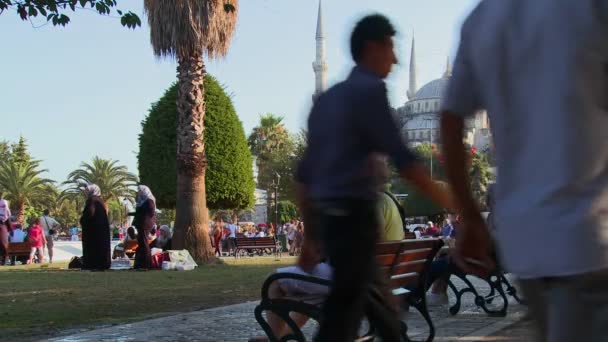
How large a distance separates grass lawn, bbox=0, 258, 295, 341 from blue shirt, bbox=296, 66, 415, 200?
198 inches

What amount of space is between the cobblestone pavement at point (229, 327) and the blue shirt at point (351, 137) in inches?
155

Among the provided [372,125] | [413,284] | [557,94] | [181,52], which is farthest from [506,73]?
[181,52]

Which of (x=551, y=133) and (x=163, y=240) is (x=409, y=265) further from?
(x=163, y=240)

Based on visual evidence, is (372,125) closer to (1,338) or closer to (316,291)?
(316,291)

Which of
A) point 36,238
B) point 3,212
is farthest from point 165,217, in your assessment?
point 3,212

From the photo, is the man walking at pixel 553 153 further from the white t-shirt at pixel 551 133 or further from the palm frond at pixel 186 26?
the palm frond at pixel 186 26

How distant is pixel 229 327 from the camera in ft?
28.1

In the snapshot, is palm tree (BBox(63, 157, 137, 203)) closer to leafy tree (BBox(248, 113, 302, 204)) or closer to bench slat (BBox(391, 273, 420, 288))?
leafy tree (BBox(248, 113, 302, 204))

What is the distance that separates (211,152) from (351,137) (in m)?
33.2

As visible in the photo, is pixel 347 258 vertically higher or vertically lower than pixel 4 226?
lower

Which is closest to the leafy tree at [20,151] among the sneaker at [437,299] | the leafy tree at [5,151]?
the leafy tree at [5,151]

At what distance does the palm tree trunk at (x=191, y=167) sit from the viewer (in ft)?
73.4

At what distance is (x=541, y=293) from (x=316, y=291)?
3624mm

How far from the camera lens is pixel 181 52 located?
22672 millimetres
